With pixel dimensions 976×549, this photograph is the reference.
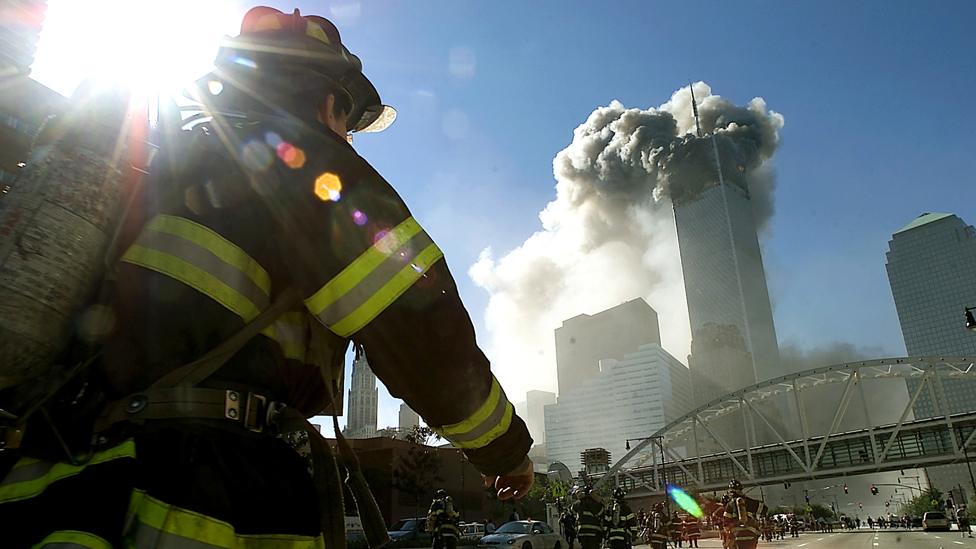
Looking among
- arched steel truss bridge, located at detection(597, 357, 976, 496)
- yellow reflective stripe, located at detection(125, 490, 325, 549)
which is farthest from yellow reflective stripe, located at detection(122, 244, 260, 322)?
arched steel truss bridge, located at detection(597, 357, 976, 496)

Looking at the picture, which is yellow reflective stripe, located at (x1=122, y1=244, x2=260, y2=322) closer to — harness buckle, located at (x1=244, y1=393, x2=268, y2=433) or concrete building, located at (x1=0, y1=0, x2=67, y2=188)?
harness buckle, located at (x1=244, y1=393, x2=268, y2=433)

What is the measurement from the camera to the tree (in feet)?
159

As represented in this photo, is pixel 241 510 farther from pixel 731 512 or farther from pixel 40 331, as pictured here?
pixel 731 512

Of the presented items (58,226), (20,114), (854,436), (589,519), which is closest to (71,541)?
(58,226)

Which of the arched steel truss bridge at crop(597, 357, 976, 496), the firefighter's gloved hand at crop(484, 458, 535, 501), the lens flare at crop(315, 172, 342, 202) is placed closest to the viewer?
the lens flare at crop(315, 172, 342, 202)

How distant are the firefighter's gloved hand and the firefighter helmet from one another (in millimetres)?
1278

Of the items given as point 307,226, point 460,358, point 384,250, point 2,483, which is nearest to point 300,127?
point 307,226

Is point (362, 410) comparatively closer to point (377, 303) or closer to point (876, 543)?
point (876, 543)

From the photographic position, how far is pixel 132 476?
122 centimetres

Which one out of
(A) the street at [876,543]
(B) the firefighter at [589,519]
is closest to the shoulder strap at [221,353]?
(B) the firefighter at [589,519]

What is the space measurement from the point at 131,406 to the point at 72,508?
23 centimetres

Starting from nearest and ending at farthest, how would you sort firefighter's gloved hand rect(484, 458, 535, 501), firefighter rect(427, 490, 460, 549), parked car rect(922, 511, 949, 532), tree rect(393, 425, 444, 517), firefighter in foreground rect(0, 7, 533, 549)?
firefighter in foreground rect(0, 7, 533, 549) → firefighter's gloved hand rect(484, 458, 535, 501) → firefighter rect(427, 490, 460, 549) → parked car rect(922, 511, 949, 532) → tree rect(393, 425, 444, 517)

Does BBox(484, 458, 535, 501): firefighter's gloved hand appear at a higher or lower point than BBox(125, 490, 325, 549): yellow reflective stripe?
higher

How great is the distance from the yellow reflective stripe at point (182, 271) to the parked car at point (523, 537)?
19.6 meters
